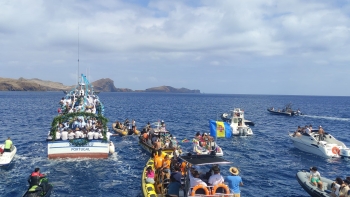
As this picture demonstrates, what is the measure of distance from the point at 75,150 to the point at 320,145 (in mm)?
23630

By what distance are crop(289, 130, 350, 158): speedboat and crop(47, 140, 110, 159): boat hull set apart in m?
21.2

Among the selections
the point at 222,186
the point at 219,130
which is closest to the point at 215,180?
the point at 222,186

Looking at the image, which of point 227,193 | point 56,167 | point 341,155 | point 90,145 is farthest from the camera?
point 341,155

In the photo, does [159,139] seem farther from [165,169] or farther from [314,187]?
[314,187]

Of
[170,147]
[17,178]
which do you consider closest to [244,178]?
[170,147]

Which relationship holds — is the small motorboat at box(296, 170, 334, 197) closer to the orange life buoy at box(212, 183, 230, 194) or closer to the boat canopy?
the boat canopy

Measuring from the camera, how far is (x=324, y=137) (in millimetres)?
31578

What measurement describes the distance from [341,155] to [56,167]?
26203 mm

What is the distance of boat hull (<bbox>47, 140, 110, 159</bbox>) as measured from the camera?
2400cm

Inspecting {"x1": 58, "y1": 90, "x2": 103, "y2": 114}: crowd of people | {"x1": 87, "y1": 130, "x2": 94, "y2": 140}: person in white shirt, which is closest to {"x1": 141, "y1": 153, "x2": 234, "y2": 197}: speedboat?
{"x1": 87, "y1": 130, "x2": 94, "y2": 140}: person in white shirt

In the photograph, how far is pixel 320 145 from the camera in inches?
1196

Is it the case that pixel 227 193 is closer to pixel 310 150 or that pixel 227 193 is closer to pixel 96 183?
pixel 96 183

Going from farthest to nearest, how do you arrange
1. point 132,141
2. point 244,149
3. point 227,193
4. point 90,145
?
point 132,141
point 244,149
point 90,145
point 227,193

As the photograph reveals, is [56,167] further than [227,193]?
Yes
